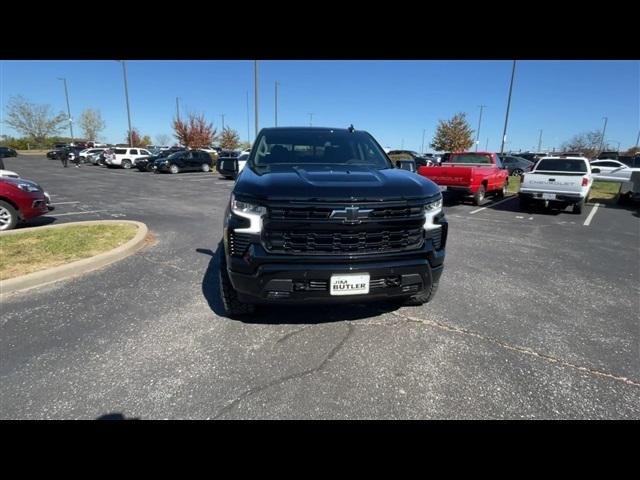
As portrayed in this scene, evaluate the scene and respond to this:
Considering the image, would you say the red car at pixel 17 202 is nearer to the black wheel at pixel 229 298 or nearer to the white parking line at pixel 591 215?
the black wheel at pixel 229 298

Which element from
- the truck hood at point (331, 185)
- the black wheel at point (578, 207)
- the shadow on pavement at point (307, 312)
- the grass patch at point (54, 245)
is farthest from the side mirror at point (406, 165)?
the black wheel at point (578, 207)

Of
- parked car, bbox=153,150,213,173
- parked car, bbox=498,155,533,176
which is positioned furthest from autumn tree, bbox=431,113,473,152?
parked car, bbox=153,150,213,173

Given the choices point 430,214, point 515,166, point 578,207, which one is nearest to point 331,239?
point 430,214

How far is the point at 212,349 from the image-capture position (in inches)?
111

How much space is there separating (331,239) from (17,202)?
7390 mm

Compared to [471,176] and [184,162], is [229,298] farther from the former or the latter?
[184,162]

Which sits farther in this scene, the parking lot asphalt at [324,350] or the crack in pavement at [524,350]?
the crack in pavement at [524,350]

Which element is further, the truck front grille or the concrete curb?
the concrete curb

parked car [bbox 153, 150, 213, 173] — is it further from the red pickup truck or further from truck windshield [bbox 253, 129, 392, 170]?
truck windshield [bbox 253, 129, 392, 170]

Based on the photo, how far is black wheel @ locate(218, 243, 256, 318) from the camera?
3020 mm

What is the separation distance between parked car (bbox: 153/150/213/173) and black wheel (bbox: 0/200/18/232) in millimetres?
19993

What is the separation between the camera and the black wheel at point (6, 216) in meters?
6.50
